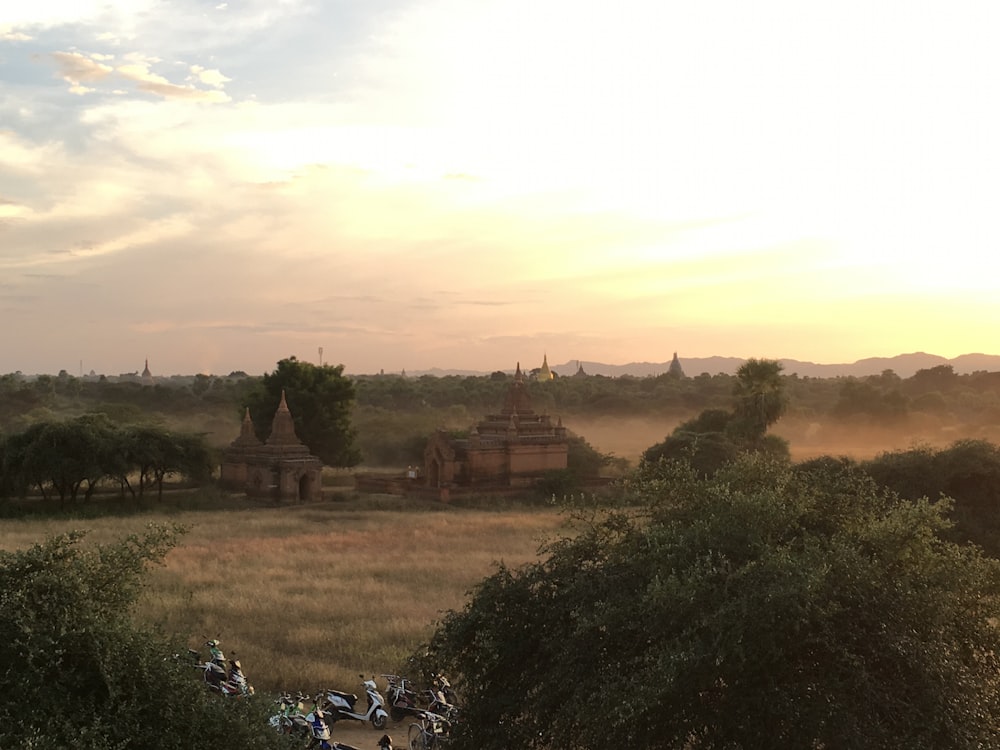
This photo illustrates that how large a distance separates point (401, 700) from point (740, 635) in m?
5.46

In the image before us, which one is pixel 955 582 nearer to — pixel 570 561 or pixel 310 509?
pixel 570 561

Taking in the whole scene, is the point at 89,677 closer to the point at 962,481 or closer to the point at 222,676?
the point at 222,676

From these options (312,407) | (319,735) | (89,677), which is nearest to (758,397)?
Answer: (312,407)

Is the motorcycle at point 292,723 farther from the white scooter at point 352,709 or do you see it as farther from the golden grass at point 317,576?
the golden grass at point 317,576

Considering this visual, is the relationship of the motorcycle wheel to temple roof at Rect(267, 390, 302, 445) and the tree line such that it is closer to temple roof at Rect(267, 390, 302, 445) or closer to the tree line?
the tree line

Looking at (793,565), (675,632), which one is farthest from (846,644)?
(675,632)

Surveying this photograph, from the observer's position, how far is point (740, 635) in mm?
7328

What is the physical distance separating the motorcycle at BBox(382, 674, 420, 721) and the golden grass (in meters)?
1.29

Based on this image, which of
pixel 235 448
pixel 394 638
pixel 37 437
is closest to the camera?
pixel 394 638

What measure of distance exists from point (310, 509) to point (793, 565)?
1189 inches

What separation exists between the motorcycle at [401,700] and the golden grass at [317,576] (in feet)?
4.25

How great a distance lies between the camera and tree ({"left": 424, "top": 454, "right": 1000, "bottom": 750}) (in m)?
7.38

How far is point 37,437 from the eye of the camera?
111ft

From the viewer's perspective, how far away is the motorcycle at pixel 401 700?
11.1 metres
